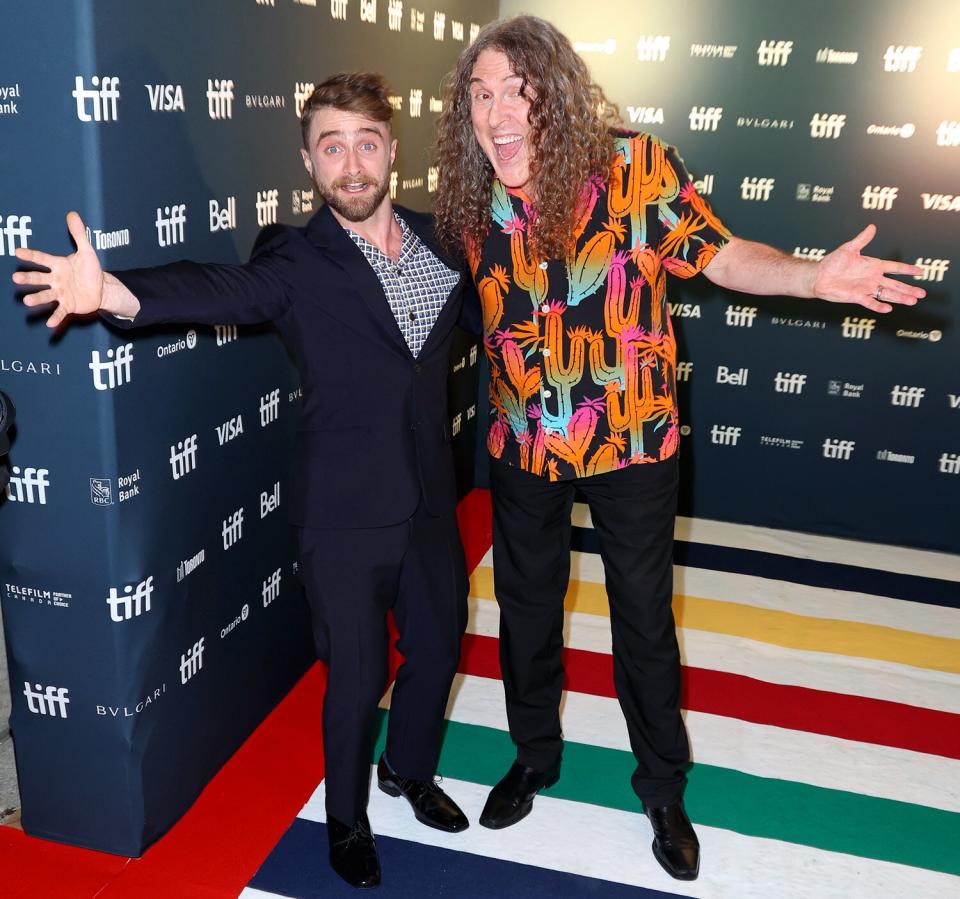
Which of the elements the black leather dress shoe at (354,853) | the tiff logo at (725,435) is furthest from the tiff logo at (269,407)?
the tiff logo at (725,435)

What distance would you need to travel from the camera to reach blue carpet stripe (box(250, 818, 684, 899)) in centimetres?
230

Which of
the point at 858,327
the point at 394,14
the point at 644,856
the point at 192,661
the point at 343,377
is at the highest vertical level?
the point at 394,14

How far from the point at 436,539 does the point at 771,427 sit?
2.55m

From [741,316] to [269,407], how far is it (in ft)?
7.75

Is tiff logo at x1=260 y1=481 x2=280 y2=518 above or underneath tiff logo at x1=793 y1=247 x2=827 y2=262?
underneath

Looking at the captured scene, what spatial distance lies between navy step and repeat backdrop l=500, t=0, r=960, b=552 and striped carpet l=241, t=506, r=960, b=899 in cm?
44

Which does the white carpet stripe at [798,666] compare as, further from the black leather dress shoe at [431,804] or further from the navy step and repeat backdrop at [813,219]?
the navy step and repeat backdrop at [813,219]


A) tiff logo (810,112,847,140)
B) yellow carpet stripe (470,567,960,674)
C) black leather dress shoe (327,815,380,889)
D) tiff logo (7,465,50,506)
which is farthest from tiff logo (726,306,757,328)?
tiff logo (7,465,50,506)

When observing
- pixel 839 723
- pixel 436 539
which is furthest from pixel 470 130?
pixel 839 723

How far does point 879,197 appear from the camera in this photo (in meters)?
4.11

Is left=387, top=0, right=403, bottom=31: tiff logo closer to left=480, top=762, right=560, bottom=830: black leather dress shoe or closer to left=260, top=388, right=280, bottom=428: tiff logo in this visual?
left=260, top=388, right=280, bottom=428: tiff logo

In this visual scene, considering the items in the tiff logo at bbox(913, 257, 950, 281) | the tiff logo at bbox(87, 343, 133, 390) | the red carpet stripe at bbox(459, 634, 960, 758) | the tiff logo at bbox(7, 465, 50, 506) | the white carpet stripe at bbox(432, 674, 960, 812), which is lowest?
the white carpet stripe at bbox(432, 674, 960, 812)

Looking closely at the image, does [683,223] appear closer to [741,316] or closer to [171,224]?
[171,224]

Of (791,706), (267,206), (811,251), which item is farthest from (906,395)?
(267,206)
